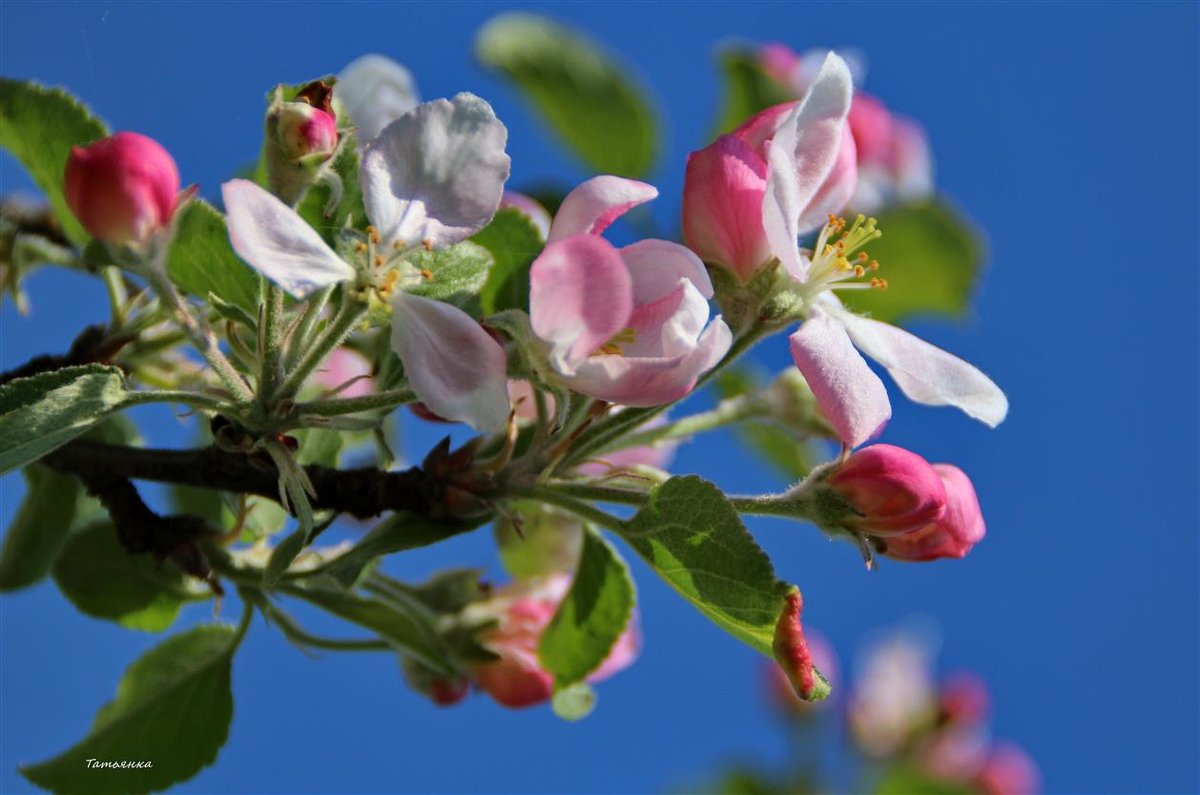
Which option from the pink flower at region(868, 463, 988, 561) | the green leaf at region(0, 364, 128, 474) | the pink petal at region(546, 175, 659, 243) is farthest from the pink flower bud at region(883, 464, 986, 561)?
the green leaf at region(0, 364, 128, 474)

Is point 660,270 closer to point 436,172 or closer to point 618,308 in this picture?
point 618,308

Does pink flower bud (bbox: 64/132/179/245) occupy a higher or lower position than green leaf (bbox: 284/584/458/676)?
higher

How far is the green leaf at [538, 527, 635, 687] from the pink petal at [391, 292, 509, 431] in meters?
0.40

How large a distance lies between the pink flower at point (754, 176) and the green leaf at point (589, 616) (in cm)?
36

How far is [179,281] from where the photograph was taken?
1268 millimetres

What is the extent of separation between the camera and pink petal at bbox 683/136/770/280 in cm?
115

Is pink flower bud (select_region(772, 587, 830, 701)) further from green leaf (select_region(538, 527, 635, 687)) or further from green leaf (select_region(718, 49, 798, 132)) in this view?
green leaf (select_region(718, 49, 798, 132))

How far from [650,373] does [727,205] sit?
0.22 meters

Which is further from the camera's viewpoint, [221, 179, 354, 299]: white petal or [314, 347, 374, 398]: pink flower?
[314, 347, 374, 398]: pink flower

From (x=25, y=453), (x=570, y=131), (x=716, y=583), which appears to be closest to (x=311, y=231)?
(x=25, y=453)

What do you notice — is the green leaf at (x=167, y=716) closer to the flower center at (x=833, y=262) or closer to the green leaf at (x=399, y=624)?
the green leaf at (x=399, y=624)

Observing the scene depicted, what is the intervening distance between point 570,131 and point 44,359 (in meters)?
0.72

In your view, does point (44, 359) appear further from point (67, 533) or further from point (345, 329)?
point (345, 329)

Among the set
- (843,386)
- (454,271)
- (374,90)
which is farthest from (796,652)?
(374,90)
